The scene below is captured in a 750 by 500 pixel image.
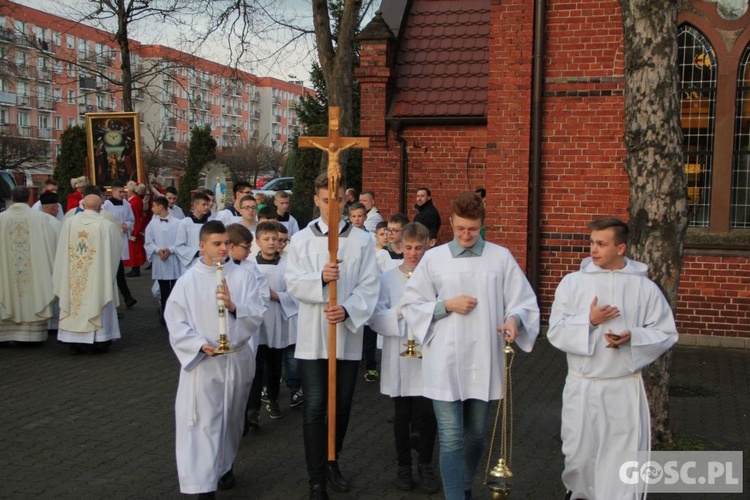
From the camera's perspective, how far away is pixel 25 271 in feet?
38.0

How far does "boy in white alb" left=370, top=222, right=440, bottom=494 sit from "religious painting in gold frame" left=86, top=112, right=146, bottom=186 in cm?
1592

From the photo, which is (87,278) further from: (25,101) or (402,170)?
(25,101)

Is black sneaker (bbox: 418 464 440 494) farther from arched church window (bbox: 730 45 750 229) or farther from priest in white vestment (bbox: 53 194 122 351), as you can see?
arched church window (bbox: 730 45 750 229)

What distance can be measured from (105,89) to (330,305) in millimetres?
29463

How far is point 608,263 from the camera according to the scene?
5.36 metres

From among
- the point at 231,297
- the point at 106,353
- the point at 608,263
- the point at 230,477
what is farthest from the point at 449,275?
the point at 106,353

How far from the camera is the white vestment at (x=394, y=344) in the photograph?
244 inches

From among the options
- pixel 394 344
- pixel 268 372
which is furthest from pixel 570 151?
pixel 394 344

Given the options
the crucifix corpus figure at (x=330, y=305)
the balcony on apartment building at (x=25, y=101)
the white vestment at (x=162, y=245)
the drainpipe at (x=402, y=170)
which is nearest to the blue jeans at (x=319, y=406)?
the crucifix corpus figure at (x=330, y=305)

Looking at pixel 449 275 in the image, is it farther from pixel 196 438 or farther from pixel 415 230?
pixel 196 438

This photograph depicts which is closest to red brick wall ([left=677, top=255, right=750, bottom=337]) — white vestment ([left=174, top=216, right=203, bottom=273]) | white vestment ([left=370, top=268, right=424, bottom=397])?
white vestment ([left=370, top=268, right=424, bottom=397])

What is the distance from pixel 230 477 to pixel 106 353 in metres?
5.38

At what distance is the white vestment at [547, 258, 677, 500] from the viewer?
207 inches

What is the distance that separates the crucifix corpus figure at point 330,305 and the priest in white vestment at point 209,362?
407 mm
